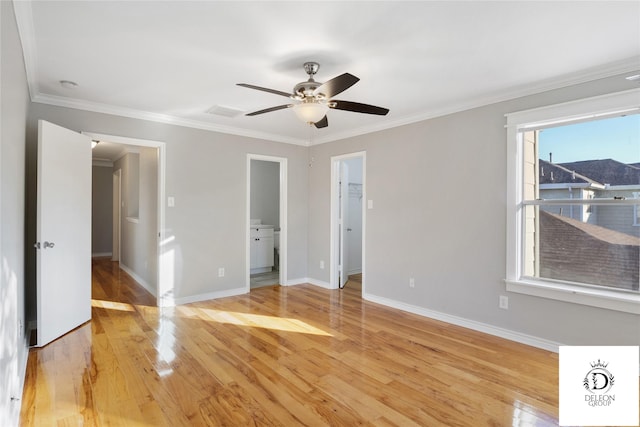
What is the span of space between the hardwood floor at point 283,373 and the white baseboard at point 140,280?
74cm

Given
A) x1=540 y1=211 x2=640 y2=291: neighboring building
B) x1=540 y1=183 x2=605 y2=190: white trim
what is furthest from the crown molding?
x1=540 y1=211 x2=640 y2=291: neighboring building

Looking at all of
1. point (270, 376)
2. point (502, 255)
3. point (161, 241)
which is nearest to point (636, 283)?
point (502, 255)

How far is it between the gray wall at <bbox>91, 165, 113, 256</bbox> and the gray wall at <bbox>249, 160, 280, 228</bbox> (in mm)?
4203

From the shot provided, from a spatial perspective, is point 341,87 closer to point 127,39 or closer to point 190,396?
point 127,39

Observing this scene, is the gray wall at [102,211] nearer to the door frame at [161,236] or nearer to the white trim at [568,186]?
the door frame at [161,236]

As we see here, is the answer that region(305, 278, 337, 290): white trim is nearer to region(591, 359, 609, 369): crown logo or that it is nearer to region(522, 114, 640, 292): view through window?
region(522, 114, 640, 292): view through window

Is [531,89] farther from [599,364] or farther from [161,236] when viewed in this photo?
[161,236]

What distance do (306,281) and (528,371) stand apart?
3555 millimetres

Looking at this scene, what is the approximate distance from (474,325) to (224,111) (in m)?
3.66

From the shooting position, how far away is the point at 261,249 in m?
6.23

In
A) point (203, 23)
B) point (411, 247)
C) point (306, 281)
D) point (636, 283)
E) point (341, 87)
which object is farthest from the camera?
point (306, 281)

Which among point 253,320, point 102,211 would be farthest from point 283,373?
point 102,211

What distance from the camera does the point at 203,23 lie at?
6.88 feet

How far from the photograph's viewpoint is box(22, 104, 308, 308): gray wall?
4.20 meters
